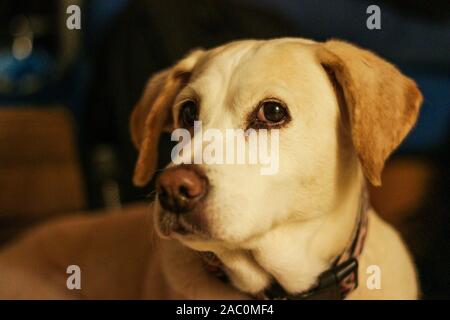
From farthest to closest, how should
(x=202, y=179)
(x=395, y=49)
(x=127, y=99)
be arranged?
(x=127, y=99) < (x=395, y=49) < (x=202, y=179)

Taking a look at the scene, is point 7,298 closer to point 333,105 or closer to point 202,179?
point 202,179

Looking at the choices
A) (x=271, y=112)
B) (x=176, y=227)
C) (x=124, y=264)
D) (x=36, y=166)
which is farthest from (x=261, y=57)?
(x=36, y=166)

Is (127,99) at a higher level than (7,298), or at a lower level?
higher

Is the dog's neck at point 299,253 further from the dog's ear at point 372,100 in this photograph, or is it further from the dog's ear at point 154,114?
the dog's ear at point 154,114

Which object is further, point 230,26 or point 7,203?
point 7,203

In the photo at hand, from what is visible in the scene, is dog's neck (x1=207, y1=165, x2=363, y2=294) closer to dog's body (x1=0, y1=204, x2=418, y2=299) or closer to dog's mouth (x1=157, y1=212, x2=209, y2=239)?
dog's body (x1=0, y1=204, x2=418, y2=299)

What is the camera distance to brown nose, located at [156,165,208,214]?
899 millimetres

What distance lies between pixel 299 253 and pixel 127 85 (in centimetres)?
88

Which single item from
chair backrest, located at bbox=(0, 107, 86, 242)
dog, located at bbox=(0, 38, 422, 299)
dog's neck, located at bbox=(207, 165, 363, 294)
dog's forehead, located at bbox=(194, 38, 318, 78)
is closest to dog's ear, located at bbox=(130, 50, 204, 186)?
dog, located at bbox=(0, 38, 422, 299)

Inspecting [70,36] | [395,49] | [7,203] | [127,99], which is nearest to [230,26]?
[127,99]

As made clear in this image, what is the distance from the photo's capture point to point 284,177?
1.01m

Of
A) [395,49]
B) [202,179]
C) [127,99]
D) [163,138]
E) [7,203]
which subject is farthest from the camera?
[7,203]

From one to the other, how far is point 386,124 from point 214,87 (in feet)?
1.03

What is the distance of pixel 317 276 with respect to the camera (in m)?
1.12
